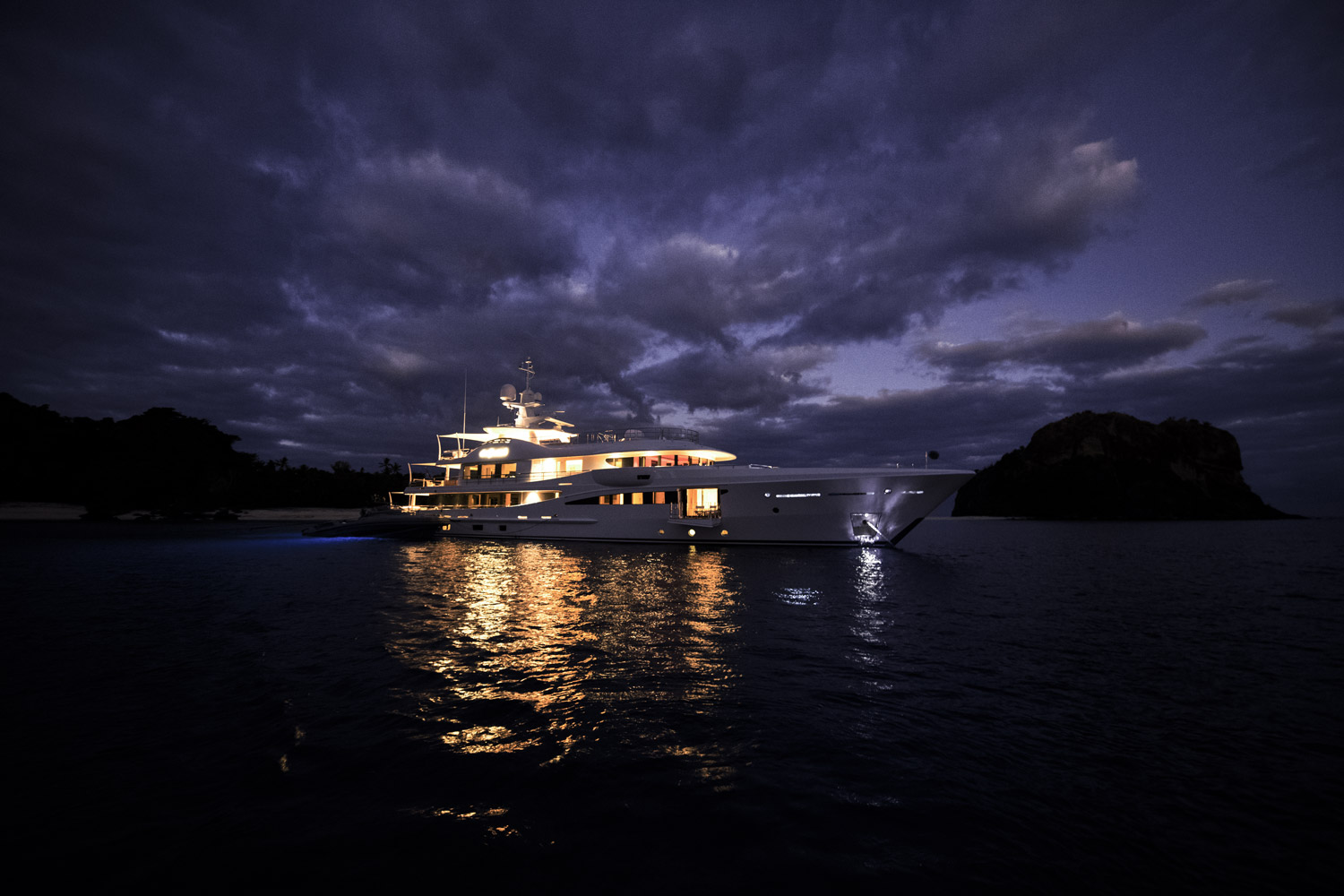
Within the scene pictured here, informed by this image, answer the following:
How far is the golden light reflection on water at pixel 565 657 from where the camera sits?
677 cm

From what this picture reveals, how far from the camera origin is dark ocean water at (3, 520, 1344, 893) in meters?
4.33

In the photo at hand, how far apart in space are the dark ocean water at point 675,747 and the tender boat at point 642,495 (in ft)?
44.7

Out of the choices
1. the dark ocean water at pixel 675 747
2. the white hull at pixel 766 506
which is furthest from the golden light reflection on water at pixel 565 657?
the white hull at pixel 766 506

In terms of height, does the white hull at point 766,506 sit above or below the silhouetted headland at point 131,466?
below

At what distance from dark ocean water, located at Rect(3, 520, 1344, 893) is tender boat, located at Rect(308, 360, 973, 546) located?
13.6 metres

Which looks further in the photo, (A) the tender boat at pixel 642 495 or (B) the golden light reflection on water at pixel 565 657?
(A) the tender boat at pixel 642 495

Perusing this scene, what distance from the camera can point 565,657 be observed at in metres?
10.3

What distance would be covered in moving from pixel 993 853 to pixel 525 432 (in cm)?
3940

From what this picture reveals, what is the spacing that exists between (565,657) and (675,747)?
14.6ft

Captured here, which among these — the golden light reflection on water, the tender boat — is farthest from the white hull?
the golden light reflection on water

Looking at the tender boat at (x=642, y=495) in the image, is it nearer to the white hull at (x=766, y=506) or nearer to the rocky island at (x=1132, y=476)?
→ the white hull at (x=766, y=506)

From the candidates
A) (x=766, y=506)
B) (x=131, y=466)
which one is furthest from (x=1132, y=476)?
(x=131, y=466)

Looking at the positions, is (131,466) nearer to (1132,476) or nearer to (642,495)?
(642,495)

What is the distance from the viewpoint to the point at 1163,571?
27.1 metres
